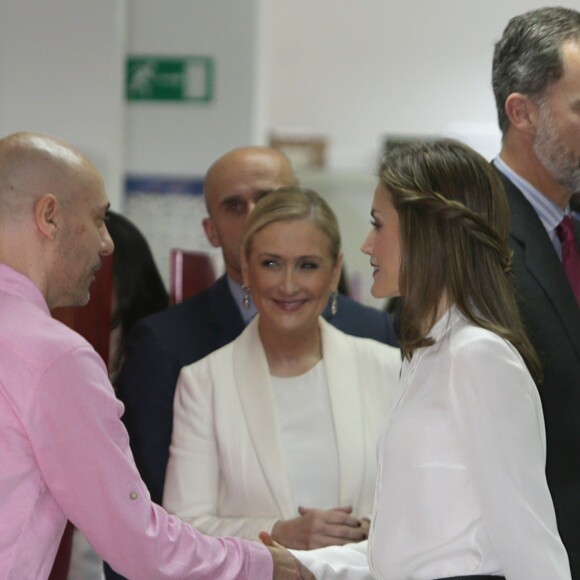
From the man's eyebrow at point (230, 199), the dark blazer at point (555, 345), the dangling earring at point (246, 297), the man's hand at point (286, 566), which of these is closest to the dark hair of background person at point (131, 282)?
the man's eyebrow at point (230, 199)

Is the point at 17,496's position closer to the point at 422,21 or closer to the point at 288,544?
the point at 288,544

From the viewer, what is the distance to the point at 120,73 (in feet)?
17.7

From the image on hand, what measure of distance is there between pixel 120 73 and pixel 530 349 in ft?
12.5

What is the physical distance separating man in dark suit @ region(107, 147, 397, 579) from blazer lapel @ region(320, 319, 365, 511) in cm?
24

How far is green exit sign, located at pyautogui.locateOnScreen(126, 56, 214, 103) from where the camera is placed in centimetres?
546

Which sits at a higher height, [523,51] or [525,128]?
[523,51]

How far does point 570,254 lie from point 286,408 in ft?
2.40

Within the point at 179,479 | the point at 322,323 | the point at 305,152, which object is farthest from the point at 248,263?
the point at 305,152

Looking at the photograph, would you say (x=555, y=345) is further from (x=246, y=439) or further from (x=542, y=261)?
(x=246, y=439)

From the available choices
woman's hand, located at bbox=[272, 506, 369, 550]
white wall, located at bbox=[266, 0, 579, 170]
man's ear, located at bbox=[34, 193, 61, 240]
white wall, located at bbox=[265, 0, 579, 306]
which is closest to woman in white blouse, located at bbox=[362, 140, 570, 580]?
woman's hand, located at bbox=[272, 506, 369, 550]

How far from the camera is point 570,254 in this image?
8.21ft

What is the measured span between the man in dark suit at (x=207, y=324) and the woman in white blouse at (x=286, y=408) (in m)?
0.12

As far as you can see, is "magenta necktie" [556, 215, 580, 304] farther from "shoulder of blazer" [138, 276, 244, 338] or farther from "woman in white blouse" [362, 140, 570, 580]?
"shoulder of blazer" [138, 276, 244, 338]

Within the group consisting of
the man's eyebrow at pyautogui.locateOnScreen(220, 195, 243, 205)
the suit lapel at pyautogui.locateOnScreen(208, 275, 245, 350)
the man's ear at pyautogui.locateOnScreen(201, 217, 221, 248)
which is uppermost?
the man's eyebrow at pyautogui.locateOnScreen(220, 195, 243, 205)
